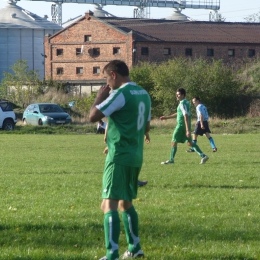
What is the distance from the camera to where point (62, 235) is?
7.80 meters

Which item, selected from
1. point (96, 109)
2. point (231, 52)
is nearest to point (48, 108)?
point (231, 52)

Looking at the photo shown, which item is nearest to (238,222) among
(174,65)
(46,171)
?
(46,171)

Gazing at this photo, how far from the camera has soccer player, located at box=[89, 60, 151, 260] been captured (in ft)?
21.2

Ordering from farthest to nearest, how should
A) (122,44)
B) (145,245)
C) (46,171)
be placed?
(122,44), (46,171), (145,245)

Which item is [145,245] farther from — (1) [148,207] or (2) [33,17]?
(2) [33,17]

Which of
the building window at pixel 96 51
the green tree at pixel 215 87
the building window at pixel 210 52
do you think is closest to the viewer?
the green tree at pixel 215 87

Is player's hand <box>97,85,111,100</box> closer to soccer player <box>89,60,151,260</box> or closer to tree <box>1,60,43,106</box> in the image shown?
soccer player <box>89,60,151,260</box>

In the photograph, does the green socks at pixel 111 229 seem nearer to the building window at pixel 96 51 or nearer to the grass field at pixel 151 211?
the grass field at pixel 151 211

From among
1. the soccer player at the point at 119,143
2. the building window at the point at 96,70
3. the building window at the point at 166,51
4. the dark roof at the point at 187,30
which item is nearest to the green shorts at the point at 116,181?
the soccer player at the point at 119,143

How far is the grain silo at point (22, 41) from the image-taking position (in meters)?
89.8

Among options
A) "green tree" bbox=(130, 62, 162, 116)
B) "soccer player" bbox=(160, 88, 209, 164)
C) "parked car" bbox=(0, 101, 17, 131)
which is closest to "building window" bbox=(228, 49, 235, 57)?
"green tree" bbox=(130, 62, 162, 116)

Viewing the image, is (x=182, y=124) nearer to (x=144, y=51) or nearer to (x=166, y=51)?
(x=144, y=51)

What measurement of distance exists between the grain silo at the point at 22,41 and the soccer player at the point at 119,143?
83605 mm

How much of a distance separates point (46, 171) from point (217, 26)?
68.5 m
